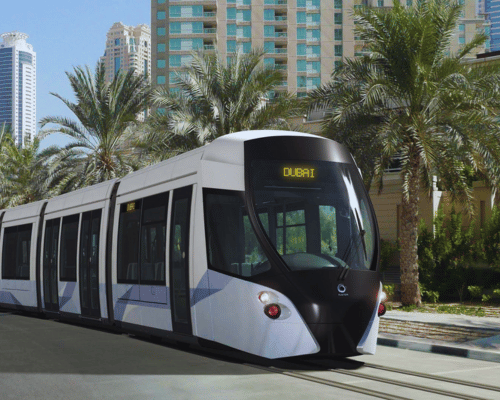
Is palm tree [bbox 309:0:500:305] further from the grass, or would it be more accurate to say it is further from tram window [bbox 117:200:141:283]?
tram window [bbox 117:200:141:283]

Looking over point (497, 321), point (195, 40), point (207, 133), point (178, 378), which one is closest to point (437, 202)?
point (207, 133)

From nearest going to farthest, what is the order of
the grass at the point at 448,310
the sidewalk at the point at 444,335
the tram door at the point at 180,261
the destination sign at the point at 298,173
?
1. the destination sign at the point at 298,173
2. the tram door at the point at 180,261
3. the sidewalk at the point at 444,335
4. the grass at the point at 448,310

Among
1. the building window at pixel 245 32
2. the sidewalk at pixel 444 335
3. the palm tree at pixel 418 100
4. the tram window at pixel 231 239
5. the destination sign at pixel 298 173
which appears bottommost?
the sidewalk at pixel 444 335

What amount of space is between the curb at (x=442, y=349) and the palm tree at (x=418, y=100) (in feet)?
26.8

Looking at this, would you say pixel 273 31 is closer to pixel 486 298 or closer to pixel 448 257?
pixel 448 257

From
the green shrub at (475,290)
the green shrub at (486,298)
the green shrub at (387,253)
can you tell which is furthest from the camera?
the green shrub at (387,253)

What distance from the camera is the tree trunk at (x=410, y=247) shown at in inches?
920

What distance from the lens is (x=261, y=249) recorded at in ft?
33.9

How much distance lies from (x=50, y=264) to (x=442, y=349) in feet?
34.0

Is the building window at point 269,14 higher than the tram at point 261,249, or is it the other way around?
the building window at point 269,14

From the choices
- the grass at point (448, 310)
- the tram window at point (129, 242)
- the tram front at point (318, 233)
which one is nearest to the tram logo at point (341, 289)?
the tram front at point (318, 233)

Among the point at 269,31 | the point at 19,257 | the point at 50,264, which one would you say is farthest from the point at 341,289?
the point at 269,31

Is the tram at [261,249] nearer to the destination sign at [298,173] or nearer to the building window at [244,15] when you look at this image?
the destination sign at [298,173]

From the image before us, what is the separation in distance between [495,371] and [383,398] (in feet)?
10.2
